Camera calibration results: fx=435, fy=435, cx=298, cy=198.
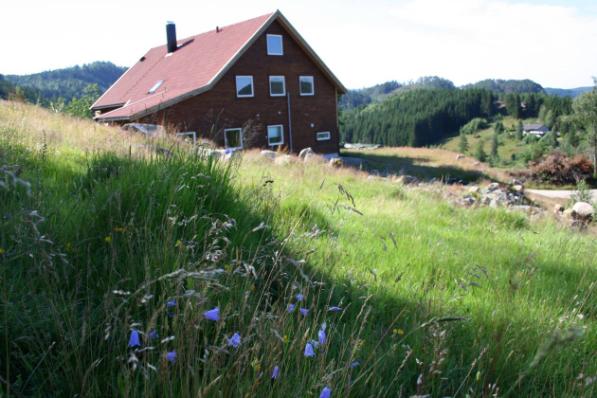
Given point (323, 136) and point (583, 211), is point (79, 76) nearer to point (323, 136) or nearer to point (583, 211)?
point (323, 136)

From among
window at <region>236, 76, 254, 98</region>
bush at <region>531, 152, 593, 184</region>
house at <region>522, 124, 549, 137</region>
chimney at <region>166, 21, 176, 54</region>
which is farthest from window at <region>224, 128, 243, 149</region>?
house at <region>522, 124, 549, 137</region>

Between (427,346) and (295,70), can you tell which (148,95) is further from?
(427,346)

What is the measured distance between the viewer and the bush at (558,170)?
40.6 metres

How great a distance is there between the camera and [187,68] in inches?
1116

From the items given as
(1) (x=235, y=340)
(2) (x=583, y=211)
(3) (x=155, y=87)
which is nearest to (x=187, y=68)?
(3) (x=155, y=87)

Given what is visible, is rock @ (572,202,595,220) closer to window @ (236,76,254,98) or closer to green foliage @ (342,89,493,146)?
window @ (236,76,254,98)

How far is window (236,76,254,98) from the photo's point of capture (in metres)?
27.1

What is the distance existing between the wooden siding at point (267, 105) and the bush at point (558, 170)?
22.5 meters

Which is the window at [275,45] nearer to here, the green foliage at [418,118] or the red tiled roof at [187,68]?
the red tiled roof at [187,68]

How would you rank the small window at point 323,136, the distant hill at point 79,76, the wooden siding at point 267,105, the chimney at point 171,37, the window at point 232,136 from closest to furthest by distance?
the wooden siding at point 267,105
the window at point 232,136
the small window at point 323,136
the chimney at point 171,37
the distant hill at point 79,76

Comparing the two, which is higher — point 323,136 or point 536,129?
point 536,129

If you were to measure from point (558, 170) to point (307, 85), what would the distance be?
2677cm

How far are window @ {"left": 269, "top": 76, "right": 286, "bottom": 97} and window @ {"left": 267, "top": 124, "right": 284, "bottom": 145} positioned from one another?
2.12 metres

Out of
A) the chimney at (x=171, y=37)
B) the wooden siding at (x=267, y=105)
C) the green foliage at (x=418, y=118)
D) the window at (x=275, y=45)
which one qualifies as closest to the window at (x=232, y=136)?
the wooden siding at (x=267, y=105)
